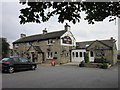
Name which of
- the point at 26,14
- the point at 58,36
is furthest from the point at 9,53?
the point at 26,14

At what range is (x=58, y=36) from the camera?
24.2 meters

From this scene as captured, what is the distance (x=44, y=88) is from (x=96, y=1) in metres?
5.20

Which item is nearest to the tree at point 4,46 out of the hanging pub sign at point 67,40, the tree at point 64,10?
the hanging pub sign at point 67,40

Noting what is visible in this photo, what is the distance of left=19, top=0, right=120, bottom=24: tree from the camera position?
4266 mm

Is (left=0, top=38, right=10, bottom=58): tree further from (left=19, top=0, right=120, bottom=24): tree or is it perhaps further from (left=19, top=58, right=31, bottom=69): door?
(left=19, top=0, right=120, bottom=24): tree

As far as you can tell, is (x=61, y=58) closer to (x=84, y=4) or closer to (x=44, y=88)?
(x=44, y=88)

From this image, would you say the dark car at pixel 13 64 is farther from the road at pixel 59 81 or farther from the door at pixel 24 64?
the road at pixel 59 81

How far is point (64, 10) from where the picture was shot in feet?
15.2

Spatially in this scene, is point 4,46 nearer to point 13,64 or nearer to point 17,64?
point 17,64

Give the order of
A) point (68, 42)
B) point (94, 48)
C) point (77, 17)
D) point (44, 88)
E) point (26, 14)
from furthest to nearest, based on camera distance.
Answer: point (68, 42)
point (94, 48)
point (44, 88)
point (77, 17)
point (26, 14)

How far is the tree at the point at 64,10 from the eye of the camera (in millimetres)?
Answer: 4266

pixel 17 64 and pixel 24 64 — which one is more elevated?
pixel 17 64

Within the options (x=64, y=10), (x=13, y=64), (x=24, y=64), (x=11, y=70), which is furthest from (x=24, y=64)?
(x=64, y=10)

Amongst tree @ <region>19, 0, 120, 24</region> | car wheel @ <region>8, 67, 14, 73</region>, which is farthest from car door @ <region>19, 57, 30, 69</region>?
tree @ <region>19, 0, 120, 24</region>
